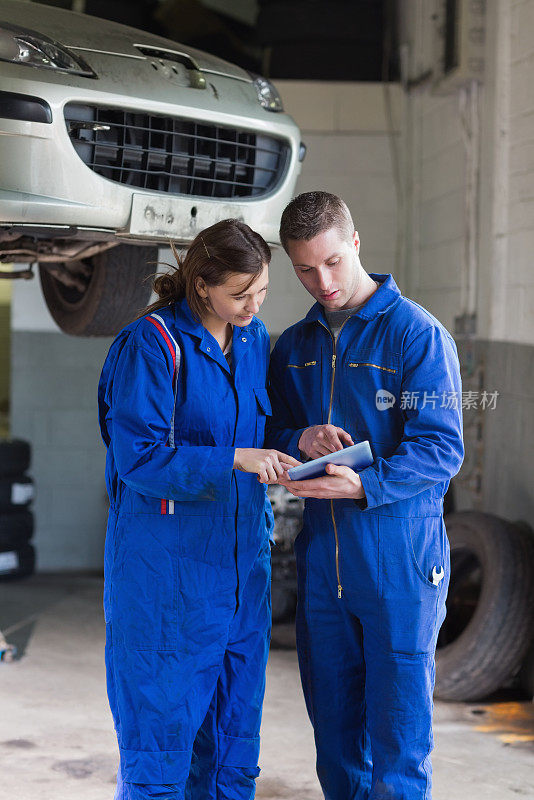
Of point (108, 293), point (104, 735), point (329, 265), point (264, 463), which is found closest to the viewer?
point (264, 463)

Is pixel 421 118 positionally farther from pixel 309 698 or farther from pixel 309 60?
pixel 309 698

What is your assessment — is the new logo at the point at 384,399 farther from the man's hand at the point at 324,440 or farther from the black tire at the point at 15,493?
the black tire at the point at 15,493

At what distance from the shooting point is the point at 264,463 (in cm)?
161

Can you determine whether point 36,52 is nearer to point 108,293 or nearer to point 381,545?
point 108,293

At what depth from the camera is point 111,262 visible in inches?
134

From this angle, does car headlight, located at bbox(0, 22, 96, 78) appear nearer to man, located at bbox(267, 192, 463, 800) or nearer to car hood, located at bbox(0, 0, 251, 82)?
car hood, located at bbox(0, 0, 251, 82)

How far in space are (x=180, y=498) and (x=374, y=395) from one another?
→ 0.41m

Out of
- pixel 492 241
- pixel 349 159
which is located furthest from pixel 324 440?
pixel 349 159

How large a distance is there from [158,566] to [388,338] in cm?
59

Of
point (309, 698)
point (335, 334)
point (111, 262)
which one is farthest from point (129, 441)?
point (111, 262)

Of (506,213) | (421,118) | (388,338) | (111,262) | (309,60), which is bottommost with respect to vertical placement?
(388,338)

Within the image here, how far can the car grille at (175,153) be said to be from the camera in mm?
2727

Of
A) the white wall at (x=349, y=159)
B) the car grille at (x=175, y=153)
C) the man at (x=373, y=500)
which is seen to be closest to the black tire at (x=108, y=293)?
the car grille at (x=175, y=153)

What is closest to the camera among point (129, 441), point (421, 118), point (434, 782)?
point (129, 441)
